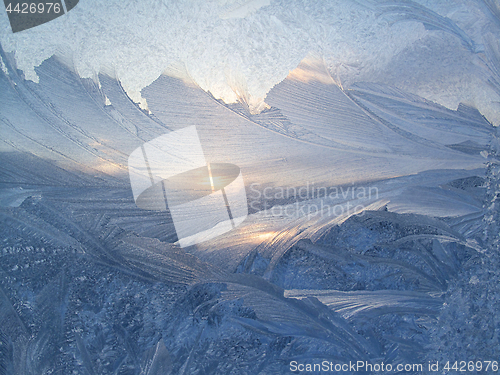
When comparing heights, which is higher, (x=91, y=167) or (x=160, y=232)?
(x=91, y=167)

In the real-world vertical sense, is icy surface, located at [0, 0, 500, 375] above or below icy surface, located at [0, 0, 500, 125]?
below

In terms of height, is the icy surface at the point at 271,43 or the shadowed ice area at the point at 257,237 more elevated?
the icy surface at the point at 271,43

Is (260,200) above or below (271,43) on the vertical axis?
below

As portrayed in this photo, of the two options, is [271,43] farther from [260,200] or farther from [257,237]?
[257,237]

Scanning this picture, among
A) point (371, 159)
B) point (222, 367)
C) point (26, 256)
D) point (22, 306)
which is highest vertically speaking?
point (371, 159)

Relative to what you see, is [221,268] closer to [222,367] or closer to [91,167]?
[222,367]

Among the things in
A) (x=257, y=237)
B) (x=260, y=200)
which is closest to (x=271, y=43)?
(x=260, y=200)

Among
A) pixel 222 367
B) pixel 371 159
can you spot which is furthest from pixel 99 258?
pixel 371 159
